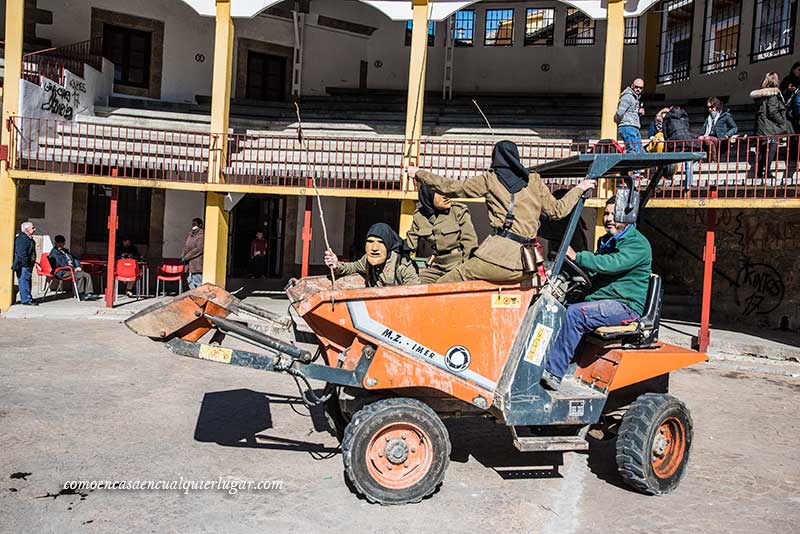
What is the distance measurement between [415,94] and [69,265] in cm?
768

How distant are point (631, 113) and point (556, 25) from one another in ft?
28.2

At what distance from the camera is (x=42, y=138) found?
46.9 ft

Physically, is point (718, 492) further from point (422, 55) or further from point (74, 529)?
point (422, 55)

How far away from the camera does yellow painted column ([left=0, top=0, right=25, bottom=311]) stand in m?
13.2

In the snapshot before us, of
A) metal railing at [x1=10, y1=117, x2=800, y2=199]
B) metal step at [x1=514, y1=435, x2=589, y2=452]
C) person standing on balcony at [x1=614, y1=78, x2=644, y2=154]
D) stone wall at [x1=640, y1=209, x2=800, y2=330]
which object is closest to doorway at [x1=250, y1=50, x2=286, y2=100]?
metal railing at [x1=10, y1=117, x2=800, y2=199]

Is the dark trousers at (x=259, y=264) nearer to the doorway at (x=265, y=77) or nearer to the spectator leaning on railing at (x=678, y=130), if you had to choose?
the doorway at (x=265, y=77)

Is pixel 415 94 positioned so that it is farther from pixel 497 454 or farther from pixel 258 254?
pixel 497 454

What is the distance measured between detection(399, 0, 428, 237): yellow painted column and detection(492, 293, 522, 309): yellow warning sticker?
870 cm

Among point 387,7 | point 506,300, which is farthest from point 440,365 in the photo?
point 387,7

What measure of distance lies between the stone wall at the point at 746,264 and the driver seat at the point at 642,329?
9.41 m

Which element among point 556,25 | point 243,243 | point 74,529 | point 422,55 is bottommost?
point 74,529

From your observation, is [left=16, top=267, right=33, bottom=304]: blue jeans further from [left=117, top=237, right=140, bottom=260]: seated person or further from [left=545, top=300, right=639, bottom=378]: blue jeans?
[left=545, top=300, right=639, bottom=378]: blue jeans

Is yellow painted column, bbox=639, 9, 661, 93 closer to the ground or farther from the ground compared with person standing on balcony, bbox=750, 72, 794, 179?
farther from the ground

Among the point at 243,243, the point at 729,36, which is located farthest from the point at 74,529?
the point at 729,36
